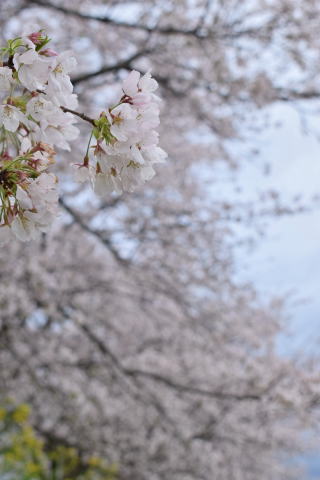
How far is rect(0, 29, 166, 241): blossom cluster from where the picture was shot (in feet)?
3.02

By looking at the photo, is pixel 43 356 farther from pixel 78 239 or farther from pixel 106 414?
pixel 78 239

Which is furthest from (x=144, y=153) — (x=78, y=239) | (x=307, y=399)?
(x=78, y=239)

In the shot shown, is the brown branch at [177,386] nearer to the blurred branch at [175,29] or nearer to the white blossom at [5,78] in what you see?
the blurred branch at [175,29]

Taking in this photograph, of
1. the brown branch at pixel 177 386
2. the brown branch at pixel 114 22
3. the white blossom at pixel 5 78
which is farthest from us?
the brown branch at pixel 177 386

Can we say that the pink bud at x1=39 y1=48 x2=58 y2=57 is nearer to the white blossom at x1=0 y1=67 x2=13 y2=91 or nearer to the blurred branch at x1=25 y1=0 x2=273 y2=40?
the white blossom at x1=0 y1=67 x2=13 y2=91

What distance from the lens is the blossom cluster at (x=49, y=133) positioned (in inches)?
36.3

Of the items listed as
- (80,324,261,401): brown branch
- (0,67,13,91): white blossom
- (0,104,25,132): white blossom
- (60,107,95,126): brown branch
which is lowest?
(0,104,25,132): white blossom

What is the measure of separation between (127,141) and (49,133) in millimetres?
190

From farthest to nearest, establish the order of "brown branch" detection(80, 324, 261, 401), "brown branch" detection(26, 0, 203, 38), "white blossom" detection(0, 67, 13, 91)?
"brown branch" detection(80, 324, 261, 401) → "brown branch" detection(26, 0, 203, 38) → "white blossom" detection(0, 67, 13, 91)

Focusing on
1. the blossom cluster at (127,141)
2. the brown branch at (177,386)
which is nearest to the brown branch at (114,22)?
the brown branch at (177,386)

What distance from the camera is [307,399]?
3727mm

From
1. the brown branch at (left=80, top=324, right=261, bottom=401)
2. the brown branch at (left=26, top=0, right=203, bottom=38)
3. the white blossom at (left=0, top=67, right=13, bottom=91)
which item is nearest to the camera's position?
the white blossom at (left=0, top=67, right=13, bottom=91)

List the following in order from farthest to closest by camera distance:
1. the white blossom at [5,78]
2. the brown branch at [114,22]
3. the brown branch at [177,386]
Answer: the brown branch at [177,386] → the brown branch at [114,22] → the white blossom at [5,78]

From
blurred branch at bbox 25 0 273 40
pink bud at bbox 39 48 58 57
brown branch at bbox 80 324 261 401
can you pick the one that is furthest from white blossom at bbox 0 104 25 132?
brown branch at bbox 80 324 261 401
